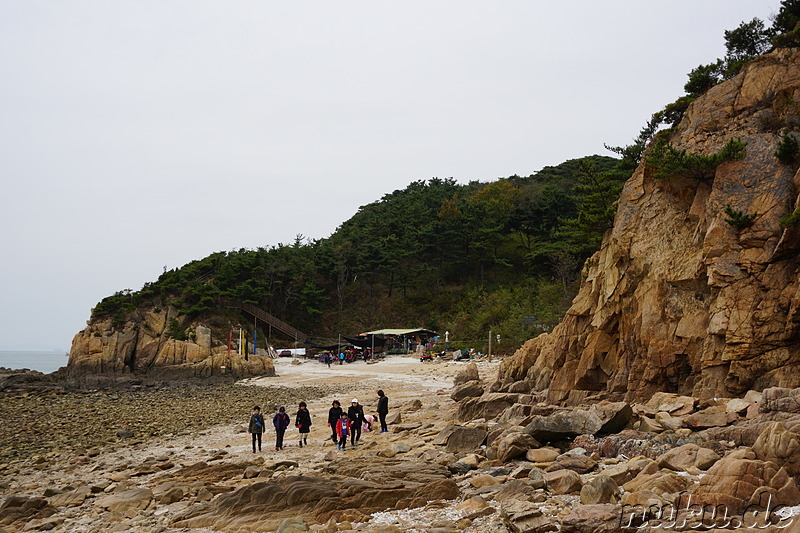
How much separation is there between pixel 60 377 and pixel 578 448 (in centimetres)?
4492

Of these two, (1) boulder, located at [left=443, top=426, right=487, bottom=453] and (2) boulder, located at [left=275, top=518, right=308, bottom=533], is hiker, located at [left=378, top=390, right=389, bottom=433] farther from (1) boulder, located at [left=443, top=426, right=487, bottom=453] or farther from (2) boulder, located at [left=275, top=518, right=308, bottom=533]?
(2) boulder, located at [left=275, top=518, right=308, bottom=533]

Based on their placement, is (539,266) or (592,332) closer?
(592,332)

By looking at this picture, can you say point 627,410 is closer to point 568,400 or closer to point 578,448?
point 578,448

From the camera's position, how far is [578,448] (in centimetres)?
1060

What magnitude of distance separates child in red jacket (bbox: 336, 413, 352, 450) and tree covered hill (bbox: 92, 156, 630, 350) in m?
32.5

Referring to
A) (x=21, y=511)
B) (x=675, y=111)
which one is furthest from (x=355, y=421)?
(x=675, y=111)

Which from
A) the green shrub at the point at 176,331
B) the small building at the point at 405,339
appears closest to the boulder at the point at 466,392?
the small building at the point at 405,339

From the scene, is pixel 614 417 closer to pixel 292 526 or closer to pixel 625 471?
pixel 625 471

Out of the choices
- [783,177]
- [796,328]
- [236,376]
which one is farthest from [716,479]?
[236,376]

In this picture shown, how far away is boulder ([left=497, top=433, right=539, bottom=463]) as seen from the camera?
10711 mm

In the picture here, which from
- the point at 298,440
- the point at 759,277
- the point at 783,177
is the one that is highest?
the point at 783,177

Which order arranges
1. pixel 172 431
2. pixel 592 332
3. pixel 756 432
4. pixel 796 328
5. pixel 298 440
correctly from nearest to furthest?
1. pixel 756 432
2. pixel 796 328
3. pixel 298 440
4. pixel 592 332
5. pixel 172 431

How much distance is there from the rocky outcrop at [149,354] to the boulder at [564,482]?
37.8m

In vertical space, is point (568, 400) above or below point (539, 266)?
below
